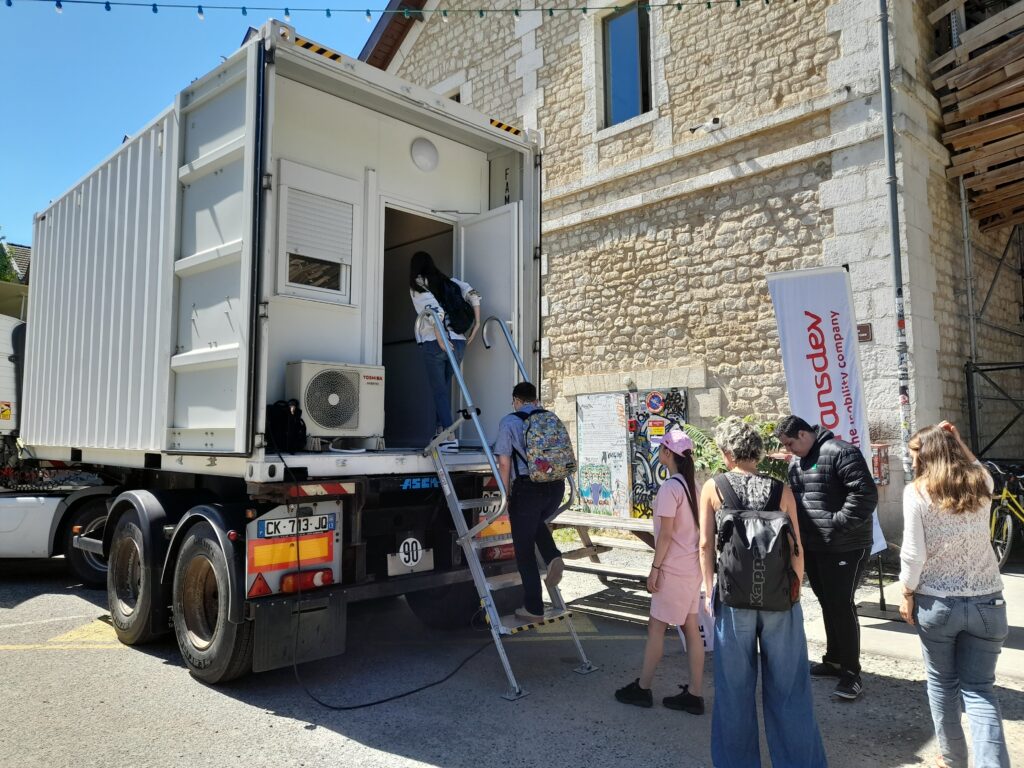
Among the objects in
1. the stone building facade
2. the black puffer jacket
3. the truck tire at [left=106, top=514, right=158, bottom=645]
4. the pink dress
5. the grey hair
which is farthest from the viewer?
the stone building facade

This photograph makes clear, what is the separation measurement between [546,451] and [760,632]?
5.81 feet

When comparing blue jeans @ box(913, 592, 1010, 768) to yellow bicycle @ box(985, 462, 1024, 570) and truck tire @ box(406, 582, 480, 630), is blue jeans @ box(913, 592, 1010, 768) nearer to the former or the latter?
truck tire @ box(406, 582, 480, 630)

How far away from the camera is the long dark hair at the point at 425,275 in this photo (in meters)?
5.72

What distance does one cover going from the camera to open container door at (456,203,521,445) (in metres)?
5.84

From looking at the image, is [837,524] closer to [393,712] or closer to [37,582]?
[393,712]

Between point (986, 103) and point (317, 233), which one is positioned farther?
point (986, 103)

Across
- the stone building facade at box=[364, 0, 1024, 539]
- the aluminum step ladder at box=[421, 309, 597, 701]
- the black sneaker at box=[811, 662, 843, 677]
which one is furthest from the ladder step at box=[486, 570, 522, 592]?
the stone building facade at box=[364, 0, 1024, 539]

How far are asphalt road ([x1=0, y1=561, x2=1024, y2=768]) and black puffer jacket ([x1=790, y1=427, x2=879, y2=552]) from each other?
0.91m

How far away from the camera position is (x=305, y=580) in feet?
14.2

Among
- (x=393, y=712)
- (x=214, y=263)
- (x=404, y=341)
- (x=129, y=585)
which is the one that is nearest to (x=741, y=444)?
(x=393, y=712)

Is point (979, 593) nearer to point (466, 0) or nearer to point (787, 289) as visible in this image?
point (787, 289)

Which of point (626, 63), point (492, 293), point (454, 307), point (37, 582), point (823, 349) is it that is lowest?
point (37, 582)

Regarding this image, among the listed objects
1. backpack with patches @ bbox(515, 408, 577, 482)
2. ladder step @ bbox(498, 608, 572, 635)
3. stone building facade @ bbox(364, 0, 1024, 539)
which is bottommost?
ladder step @ bbox(498, 608, 572, 635)

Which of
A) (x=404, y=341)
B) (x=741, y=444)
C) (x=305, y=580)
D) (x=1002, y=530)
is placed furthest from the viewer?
(x=1002, y=530)
